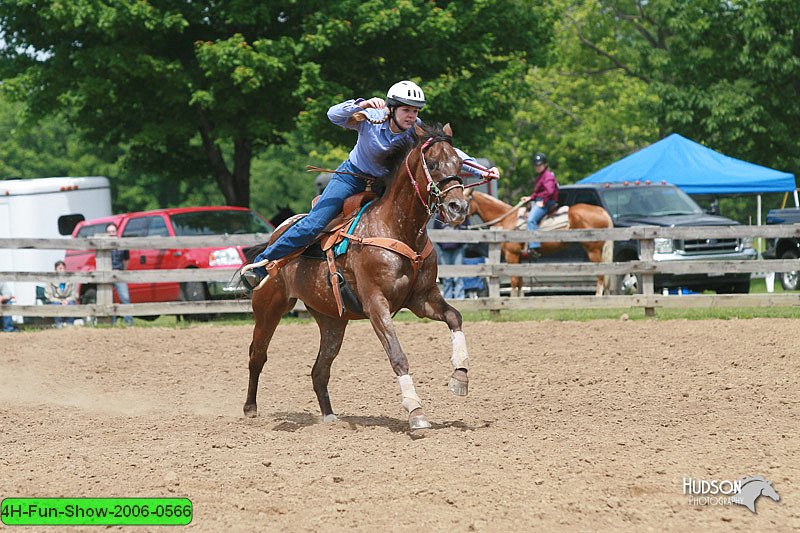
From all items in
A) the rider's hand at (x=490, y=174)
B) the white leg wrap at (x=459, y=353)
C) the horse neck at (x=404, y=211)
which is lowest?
the white leg wrap at (x=459, y=353)

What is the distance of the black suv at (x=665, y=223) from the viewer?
17.8 metres

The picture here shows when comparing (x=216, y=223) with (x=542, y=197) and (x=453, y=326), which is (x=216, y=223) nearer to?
(x=542, y=197)

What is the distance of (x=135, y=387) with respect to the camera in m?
11.5

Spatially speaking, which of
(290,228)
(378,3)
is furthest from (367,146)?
(378,3)

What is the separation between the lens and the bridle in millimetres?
7422

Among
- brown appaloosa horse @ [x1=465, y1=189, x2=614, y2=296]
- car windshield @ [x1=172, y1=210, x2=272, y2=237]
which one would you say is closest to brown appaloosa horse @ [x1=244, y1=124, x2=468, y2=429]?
brown appaloosa horse @ [x1=465, y1=189, x2=614, y2=296]

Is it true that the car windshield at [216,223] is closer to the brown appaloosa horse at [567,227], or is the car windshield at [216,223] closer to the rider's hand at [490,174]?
the brown appaloosa horse at [567,227]

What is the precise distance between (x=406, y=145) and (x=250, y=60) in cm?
1311

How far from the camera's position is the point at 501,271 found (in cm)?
1627

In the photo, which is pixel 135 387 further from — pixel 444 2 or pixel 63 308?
pixel 444 2

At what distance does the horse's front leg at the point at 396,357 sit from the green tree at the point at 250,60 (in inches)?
520

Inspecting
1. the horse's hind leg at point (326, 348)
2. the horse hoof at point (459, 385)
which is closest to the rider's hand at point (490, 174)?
the horse hoof at point (459, 385)

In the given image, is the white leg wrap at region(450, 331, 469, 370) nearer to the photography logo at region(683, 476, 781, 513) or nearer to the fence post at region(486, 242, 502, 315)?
the photography logo at region(683, 476, 781, 513)

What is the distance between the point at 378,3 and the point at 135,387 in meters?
11.5
